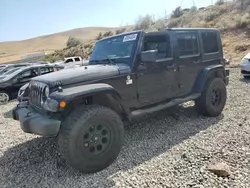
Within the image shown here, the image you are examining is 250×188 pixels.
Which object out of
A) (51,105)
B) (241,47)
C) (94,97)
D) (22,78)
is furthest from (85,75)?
(241,47)

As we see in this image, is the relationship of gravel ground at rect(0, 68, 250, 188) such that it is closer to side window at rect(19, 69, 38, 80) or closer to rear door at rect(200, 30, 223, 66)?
rear door at rect(200, 30, 223, 66)

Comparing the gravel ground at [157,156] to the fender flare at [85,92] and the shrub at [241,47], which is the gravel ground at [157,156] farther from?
the shrub at [241,47]

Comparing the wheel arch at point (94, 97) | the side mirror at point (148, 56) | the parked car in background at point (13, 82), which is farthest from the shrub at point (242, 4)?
the wheel arch at point (94, 97)

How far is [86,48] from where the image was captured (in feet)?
116

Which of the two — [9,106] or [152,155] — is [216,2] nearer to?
[9,106]

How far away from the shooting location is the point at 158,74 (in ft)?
15.8

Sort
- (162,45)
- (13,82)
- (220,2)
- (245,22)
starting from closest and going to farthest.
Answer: (162,45), (13,82), (245,22), (220,2)

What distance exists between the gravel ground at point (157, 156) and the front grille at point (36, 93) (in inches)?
37.3

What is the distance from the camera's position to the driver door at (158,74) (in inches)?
180

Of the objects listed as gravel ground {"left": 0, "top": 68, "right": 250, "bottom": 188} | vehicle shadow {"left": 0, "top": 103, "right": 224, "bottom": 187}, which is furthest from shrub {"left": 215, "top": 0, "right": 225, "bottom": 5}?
vehicle shadow {"left": 0, "top": 103, "right": 224, "bottom": 187}

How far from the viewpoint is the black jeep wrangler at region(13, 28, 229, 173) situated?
356cm

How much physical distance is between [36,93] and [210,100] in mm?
3689

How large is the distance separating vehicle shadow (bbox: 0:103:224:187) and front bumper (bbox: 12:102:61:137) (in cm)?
67

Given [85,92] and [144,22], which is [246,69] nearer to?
[85,92]
